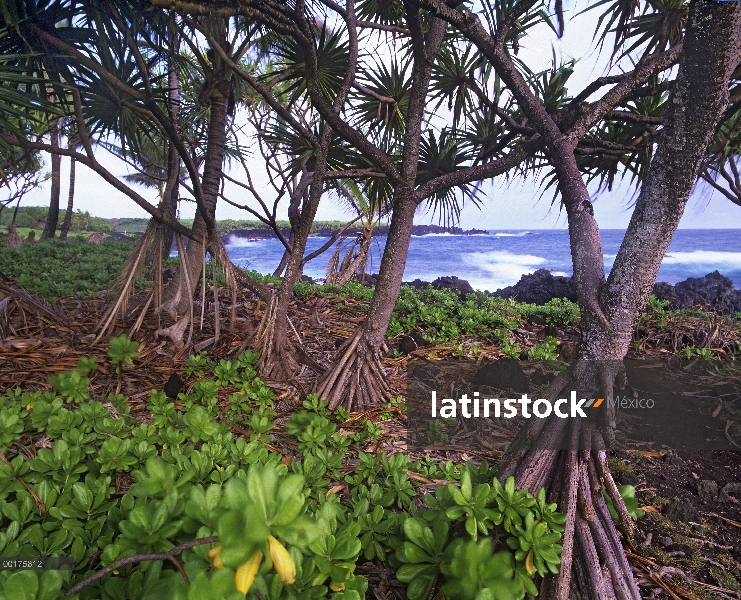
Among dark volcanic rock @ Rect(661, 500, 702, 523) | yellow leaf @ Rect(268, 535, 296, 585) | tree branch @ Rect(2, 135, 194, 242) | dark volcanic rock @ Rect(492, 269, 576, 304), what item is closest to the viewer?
yellow leaf @ Rect(268, 535, 296, 585)

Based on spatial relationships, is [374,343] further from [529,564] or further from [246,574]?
[246,574]

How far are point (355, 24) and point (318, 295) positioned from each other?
315cm

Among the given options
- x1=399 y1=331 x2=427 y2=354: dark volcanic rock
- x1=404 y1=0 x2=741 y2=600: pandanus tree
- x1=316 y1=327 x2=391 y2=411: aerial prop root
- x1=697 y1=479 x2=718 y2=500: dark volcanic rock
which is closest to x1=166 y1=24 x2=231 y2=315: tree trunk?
x1=316 y1=327 x2=391 y2=411: aerial prop root

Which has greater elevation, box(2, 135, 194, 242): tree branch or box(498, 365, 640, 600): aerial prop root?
box(2, 135, 194, 242): tree branch

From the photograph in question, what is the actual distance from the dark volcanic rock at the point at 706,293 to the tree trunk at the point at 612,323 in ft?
18.2

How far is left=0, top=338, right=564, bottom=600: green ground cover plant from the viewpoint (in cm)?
66

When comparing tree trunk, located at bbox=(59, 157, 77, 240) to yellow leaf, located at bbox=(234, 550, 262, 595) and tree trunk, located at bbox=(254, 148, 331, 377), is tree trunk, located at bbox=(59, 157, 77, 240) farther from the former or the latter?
yellow leaf, located at bbox=(234, 550, 262, 595)

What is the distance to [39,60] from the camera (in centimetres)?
324

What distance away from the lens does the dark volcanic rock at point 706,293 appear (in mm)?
6585

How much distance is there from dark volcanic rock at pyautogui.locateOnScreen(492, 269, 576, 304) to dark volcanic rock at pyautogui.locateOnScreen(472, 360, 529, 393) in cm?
437

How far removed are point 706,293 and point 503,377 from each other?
566 cm

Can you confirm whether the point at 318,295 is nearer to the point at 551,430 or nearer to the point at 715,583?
the point at 551,430

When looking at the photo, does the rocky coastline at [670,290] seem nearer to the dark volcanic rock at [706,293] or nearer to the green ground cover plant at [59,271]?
the dark volcanic rock at [706,293]

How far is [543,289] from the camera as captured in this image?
7.79 meters
